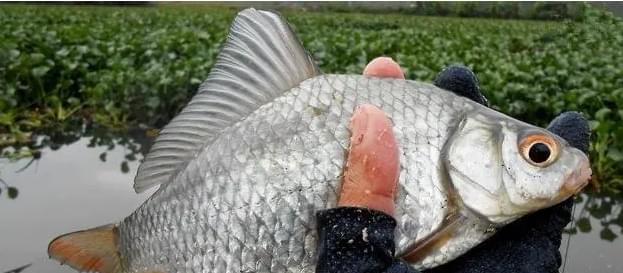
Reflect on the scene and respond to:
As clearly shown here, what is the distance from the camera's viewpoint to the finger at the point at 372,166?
4.25 feet

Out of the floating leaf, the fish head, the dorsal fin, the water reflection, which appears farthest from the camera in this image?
the water reflection

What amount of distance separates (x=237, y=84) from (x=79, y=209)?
3.98m

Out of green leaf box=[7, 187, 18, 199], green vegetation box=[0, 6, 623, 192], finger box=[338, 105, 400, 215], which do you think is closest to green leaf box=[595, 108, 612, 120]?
green vegetation box=[0, 6, 623, 192]

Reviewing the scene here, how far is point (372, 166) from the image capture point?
4.24ft

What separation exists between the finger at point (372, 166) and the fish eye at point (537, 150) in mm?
215

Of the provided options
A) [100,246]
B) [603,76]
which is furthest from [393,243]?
[603,76]

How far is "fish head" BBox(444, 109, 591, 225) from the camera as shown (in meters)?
1.29

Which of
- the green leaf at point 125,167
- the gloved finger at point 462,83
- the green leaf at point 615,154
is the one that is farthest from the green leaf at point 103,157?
the gloved finger at point 462,83

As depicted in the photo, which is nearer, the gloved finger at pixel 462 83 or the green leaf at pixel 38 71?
the gloved finger at pixel 462 83

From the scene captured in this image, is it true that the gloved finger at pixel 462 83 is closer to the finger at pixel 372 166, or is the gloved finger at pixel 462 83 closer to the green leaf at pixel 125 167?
the finger at pixel 372 166

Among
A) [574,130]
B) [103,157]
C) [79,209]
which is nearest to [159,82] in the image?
[103,157]

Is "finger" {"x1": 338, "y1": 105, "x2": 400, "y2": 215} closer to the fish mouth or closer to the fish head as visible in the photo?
the fish head

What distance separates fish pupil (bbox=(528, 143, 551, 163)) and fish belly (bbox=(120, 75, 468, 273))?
5.7 inches

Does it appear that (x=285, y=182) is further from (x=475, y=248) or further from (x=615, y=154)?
(x=615, y=154)
